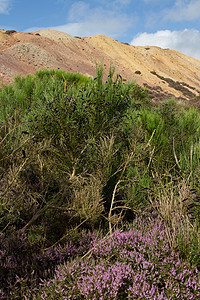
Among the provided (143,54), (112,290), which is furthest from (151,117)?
(143,54)

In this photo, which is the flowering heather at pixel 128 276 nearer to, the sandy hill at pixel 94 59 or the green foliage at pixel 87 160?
the green foliage at pixel 87 160

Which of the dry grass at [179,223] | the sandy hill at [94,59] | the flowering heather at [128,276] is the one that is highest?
the sandy hill at [94,59]

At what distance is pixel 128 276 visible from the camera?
190cm

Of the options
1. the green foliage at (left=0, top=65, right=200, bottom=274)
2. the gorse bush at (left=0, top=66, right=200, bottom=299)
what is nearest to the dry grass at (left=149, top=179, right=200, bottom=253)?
the gorse bush at (left=0, top=66, right=200, bottom=299)

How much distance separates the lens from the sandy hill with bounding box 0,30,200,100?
1908cm

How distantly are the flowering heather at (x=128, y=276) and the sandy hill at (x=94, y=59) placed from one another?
2974 millimetres

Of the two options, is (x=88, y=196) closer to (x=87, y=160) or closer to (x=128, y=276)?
(x=87, y=160)

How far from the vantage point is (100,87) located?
12.5ft

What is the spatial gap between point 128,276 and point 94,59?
115ft

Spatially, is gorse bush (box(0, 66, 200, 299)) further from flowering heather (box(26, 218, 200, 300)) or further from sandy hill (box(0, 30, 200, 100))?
sandy hill (box(0, 30, 200, 100))

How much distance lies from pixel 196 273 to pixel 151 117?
8.81 ft

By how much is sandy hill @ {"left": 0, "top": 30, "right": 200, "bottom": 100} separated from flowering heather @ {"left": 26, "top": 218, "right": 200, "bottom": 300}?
9.76 ft

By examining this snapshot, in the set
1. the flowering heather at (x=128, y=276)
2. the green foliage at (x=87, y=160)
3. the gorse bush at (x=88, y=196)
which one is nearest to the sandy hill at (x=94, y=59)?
the green foliage at (x=87, y=160)

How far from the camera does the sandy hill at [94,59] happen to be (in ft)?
62.6
